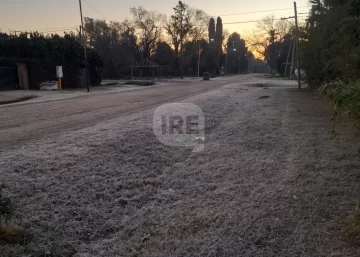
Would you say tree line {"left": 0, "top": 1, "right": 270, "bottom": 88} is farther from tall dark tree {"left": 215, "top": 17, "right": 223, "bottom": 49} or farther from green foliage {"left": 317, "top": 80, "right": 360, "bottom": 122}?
green foliage {"left": 317, "top": 80, "right": 360, "bottom": 122}

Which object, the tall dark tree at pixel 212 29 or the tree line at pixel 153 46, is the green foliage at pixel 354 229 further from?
the tall dark tree at pixel 212 29

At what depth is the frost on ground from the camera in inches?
116

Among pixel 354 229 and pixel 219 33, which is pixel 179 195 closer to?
pixel 354 229

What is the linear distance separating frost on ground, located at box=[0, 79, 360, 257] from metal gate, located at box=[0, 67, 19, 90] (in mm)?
22119

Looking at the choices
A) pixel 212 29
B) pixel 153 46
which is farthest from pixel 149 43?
pixel 212 29

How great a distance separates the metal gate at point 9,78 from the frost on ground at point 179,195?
22119 millimetres

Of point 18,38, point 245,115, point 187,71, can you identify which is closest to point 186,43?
point 187,71

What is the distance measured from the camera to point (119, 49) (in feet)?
187

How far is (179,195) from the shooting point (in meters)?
4.11

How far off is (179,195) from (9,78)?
2599cm

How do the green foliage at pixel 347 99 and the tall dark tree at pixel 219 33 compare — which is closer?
the green foliage at pixel 347 99

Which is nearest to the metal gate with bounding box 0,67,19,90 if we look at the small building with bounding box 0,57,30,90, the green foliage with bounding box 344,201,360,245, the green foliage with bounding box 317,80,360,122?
the small building with bounding box 0,57,30,90

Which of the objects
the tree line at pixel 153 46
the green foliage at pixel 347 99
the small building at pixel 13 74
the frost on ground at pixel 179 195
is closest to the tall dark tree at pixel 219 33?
the tree line at pixel 153 46

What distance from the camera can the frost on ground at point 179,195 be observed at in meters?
2.95
